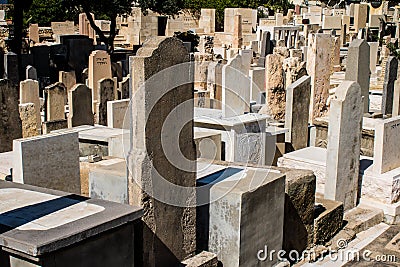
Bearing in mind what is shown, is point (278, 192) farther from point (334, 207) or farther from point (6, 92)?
point (6, 92)

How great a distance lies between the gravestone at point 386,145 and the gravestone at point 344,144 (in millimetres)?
268

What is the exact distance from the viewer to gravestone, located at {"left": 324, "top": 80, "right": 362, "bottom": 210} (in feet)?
22.6

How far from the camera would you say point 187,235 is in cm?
491

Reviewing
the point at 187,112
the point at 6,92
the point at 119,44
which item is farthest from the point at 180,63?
the point at 119,44

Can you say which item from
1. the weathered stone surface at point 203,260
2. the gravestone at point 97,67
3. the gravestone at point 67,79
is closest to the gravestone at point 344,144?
the weathered stone surface at point 203,260

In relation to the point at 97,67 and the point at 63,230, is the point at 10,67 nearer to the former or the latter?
the point at 97,67

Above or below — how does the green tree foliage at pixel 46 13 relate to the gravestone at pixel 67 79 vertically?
above

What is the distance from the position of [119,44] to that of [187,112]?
1087 inches

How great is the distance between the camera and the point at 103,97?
10680 mm

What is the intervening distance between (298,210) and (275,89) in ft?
18.4

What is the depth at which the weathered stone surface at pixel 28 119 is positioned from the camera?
9586 mm

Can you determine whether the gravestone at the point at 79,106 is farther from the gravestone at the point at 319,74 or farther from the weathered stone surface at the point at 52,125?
the gravestone at the point at 319,74

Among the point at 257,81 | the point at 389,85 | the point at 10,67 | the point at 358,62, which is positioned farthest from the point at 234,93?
the point at 10,67

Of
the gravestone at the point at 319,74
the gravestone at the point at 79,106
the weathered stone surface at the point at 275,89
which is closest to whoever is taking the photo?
the gravestone at the point at 79,106
